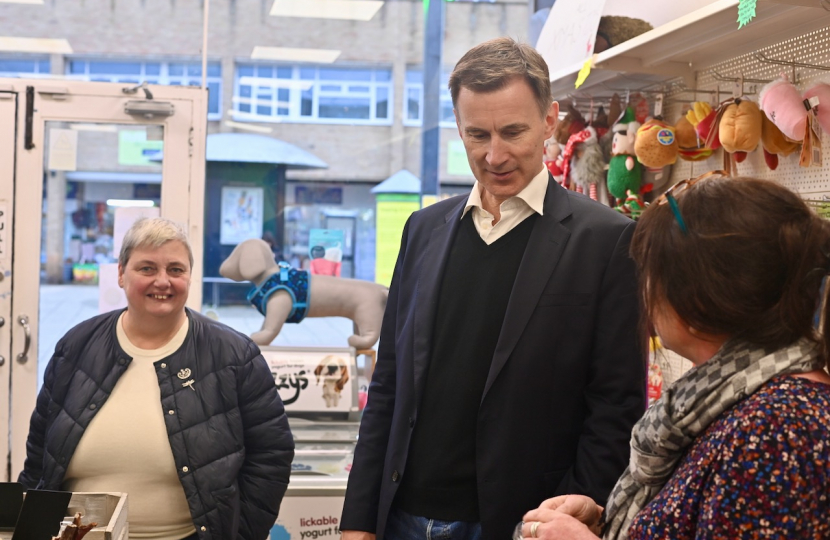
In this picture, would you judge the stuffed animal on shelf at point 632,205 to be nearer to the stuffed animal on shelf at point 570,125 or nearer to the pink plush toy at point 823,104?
the stuffed animal on shelf at point 570,125

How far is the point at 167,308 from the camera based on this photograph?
82.2 inches

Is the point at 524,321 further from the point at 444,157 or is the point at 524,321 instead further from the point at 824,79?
the point at 444,157

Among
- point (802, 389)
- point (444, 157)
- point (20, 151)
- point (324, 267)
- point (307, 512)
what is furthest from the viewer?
point (444, 157)

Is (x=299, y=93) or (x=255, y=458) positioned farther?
(x=299, y=93)

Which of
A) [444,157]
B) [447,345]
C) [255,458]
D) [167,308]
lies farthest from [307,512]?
[444,157]

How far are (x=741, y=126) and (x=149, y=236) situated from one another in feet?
4.97

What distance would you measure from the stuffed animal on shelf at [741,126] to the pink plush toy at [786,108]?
9 centimetres

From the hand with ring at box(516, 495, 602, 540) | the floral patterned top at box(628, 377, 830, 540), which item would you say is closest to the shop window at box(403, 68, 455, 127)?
the hand with ring at box(516, 495, 602, 540)

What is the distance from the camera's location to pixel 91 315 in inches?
144

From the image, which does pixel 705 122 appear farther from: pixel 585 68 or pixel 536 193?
pixel 536 193

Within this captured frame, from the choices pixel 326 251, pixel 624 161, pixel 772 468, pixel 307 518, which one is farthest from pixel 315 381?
pixel 772 468

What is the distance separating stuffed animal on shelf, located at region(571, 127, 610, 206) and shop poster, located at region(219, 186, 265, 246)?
67.1 inches

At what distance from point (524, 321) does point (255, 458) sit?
1.07 m

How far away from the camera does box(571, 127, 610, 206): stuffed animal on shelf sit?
2645 millimetres
